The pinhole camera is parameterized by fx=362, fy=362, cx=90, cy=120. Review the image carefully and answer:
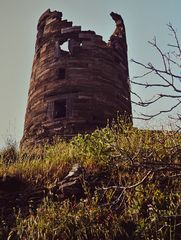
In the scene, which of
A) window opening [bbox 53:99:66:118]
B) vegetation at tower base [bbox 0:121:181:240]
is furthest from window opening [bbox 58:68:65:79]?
vegetation at tower base [bbox 0:121:181:240]

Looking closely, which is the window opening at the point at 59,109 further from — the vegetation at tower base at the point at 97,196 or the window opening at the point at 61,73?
the vegetation at tower base at the point at 97,196

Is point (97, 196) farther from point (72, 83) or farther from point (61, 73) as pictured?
point (61, 73)

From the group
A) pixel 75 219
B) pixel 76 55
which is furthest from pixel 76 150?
pixel 76 55

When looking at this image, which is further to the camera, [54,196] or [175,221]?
[54,196]

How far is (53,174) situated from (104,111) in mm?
5952

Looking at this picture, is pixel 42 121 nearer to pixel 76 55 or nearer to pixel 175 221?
pixel 76 55

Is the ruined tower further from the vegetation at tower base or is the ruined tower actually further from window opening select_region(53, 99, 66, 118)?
the vegetation at tower base

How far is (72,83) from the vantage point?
1245 centimetres

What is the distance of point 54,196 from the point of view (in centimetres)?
554

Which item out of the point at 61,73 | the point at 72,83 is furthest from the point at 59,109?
the point at 61,73

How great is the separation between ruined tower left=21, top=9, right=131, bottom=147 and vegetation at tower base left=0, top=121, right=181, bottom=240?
15.3 ft

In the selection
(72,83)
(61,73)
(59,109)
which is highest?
(61,73)

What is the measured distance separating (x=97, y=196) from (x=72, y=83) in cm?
787

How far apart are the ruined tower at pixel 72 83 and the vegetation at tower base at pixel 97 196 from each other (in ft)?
15.3
